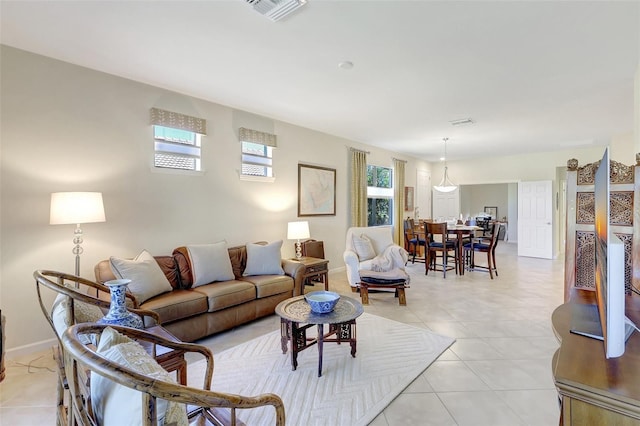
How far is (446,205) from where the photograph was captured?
8.98 m

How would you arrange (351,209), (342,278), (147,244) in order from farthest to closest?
1. (351,209)
2. (342,278)
3. (147,244)

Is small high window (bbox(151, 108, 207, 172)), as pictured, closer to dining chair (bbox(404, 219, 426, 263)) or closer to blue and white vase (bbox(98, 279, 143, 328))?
blue and white vase (bbox(98, 279, 143, 328))

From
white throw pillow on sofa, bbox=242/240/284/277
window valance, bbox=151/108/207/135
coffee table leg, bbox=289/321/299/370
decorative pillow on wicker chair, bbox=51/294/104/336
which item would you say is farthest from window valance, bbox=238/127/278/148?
decorative pillow on wicker chair, bbox=51/294/104/336

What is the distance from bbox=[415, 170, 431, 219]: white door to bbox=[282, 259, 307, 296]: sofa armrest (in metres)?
5.42

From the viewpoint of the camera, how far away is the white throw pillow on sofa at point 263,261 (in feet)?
12.1

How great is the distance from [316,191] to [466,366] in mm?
3599

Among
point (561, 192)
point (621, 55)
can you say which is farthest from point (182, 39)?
point (561, 192)

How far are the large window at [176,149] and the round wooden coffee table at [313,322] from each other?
222 cm

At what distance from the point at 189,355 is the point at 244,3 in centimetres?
287

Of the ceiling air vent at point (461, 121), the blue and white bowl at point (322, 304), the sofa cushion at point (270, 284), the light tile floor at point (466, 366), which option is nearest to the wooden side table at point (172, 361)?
the light tile floor at point (466, 366)

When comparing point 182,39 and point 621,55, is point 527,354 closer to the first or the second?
point 621,55

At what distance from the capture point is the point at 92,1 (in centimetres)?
198

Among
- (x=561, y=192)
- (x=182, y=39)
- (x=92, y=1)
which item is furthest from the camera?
(x=561, y=192)

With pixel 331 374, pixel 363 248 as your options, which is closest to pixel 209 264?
pixel 331 374
